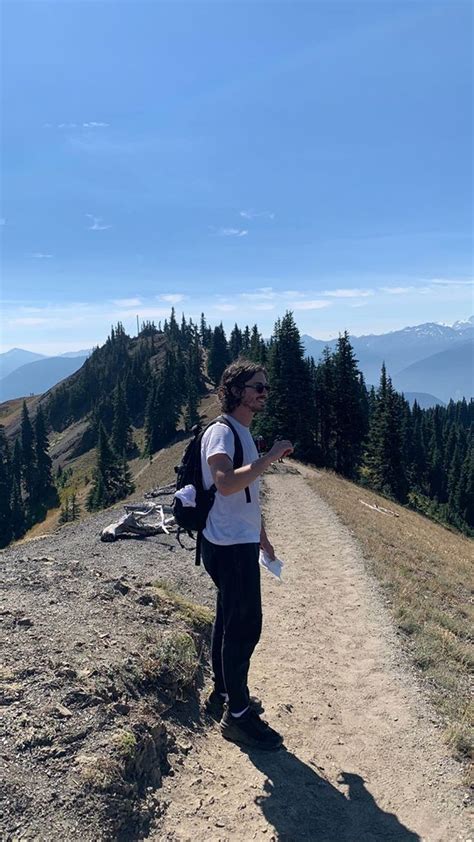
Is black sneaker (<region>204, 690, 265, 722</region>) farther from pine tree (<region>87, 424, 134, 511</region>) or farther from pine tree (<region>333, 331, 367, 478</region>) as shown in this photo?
pine tree (<region>87, 424, 134, 511</region>)

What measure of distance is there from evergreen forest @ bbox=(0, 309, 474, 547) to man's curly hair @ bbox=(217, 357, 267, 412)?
17.6m

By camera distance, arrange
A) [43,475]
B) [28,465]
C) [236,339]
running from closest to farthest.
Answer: [43,475]
[28,465]
[236,339]

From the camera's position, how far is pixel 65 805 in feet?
11.4

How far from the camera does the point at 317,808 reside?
4.22 metres

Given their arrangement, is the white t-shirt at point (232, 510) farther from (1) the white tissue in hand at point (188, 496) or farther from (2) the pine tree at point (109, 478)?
(2) the pine tree at point (109, 478)

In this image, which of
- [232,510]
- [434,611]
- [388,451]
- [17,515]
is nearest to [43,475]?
[17,515]

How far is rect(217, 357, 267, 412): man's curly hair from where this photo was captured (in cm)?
457

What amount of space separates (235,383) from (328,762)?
12.5ft

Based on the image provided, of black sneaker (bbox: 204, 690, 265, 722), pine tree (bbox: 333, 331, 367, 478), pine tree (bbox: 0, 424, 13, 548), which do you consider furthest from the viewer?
pine tree (bbox: 0, 424, 13, 548)

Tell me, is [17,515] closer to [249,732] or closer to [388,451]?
[388,451]

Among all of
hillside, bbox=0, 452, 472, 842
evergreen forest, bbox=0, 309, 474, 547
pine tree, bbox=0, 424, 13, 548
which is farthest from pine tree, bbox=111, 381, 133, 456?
hillside, bbox=0, 452, 472, 842

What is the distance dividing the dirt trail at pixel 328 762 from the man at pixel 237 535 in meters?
0.45

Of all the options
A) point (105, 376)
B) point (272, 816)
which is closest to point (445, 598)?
point (272, 816)

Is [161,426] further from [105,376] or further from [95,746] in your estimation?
[95,746]
